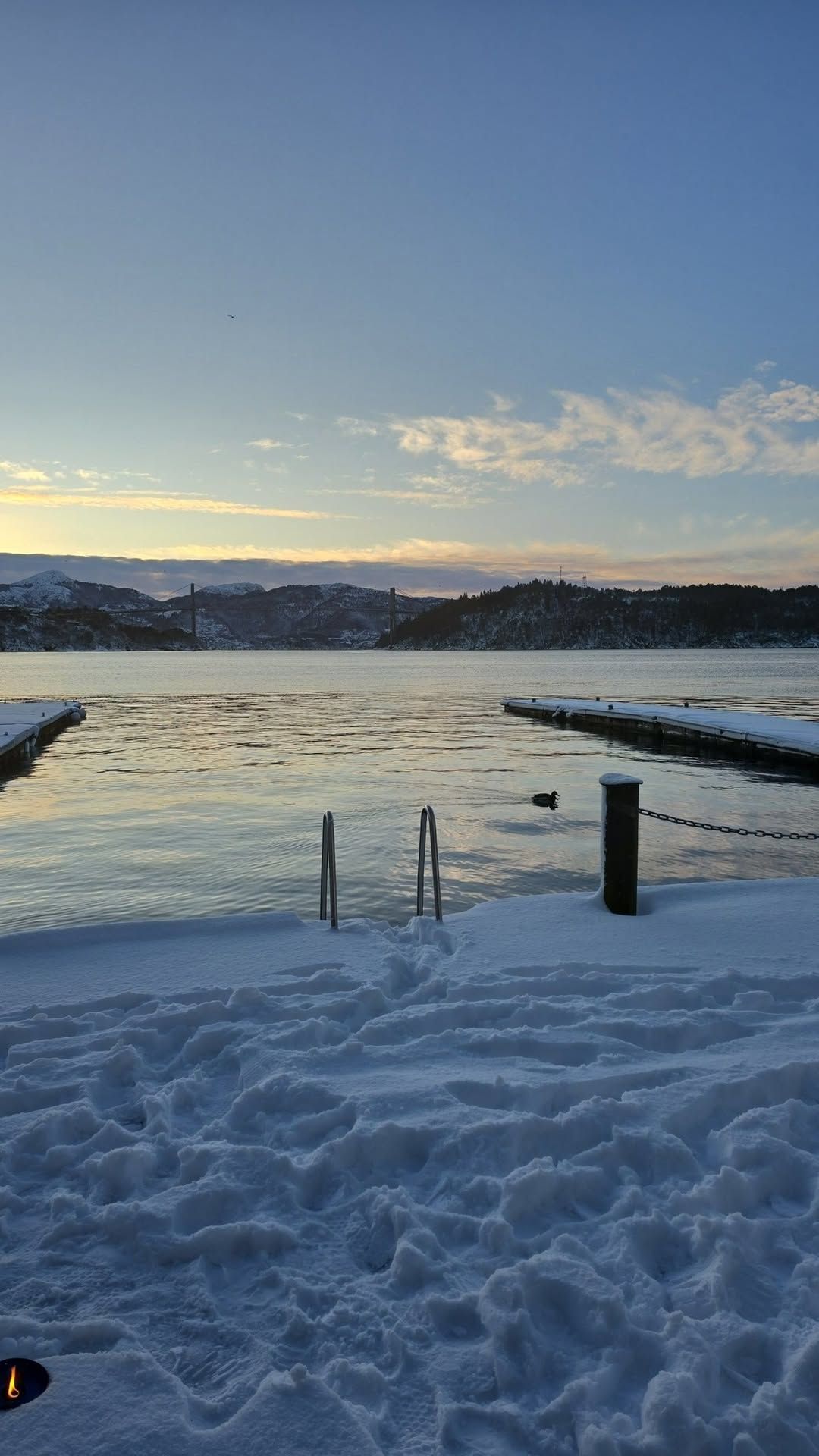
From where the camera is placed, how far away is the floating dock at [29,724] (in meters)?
28.6

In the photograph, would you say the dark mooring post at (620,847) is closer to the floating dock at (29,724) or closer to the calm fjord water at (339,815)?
the calm fjord water at (339,815)

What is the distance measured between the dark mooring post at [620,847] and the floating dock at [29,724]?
932 inches

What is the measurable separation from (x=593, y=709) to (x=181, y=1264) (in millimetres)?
40661

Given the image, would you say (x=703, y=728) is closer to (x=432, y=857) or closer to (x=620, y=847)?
(x=620, y=847)

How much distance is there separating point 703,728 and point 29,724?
2800 centimetres

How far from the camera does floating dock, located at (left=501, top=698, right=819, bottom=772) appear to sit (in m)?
27.5

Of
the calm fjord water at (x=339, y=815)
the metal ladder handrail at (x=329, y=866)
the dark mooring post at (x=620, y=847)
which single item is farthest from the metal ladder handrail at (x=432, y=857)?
the calm fjord water at (x=339, y=815)

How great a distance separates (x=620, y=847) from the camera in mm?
8508

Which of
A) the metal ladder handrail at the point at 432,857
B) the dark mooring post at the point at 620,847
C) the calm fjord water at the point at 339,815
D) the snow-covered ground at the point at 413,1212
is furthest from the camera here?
the calm fjord water at the point at 339,815

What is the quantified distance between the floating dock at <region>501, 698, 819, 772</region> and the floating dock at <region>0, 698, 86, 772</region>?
82.1 feet

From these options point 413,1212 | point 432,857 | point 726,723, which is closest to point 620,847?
point 432,857

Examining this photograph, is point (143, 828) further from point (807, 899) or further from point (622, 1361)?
point (622, 1361)

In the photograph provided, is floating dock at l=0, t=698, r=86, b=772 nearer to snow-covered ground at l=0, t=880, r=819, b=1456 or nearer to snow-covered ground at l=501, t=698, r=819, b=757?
snow-covered ground at l=0, t=880, r=819, b=1456

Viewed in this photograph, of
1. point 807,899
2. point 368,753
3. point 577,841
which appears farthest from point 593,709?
point 807,899
